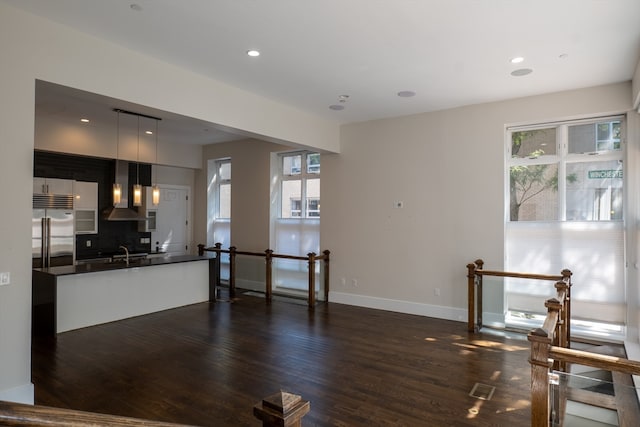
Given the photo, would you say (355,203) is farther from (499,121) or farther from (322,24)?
(322,24)

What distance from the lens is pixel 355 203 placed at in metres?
6.81

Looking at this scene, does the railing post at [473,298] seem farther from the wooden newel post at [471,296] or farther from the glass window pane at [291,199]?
the glass window pane at [291,199]

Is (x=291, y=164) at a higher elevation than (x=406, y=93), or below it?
below

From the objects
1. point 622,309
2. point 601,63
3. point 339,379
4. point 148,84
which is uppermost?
point 601,63

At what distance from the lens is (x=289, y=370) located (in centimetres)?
385

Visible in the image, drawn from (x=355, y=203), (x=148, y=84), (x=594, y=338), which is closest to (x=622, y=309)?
(x=594, y=338)

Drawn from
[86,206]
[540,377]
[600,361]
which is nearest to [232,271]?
[86,206]

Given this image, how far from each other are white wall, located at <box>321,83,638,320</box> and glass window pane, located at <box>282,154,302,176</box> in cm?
84

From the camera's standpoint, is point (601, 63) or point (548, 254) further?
point (548, 254)

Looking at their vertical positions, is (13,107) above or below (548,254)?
above

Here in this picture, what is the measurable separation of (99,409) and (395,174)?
508cm

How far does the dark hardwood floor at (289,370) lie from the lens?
3039 mm

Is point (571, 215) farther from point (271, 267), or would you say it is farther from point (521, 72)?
point (271, 267)

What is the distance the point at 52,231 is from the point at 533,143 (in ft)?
25.9
